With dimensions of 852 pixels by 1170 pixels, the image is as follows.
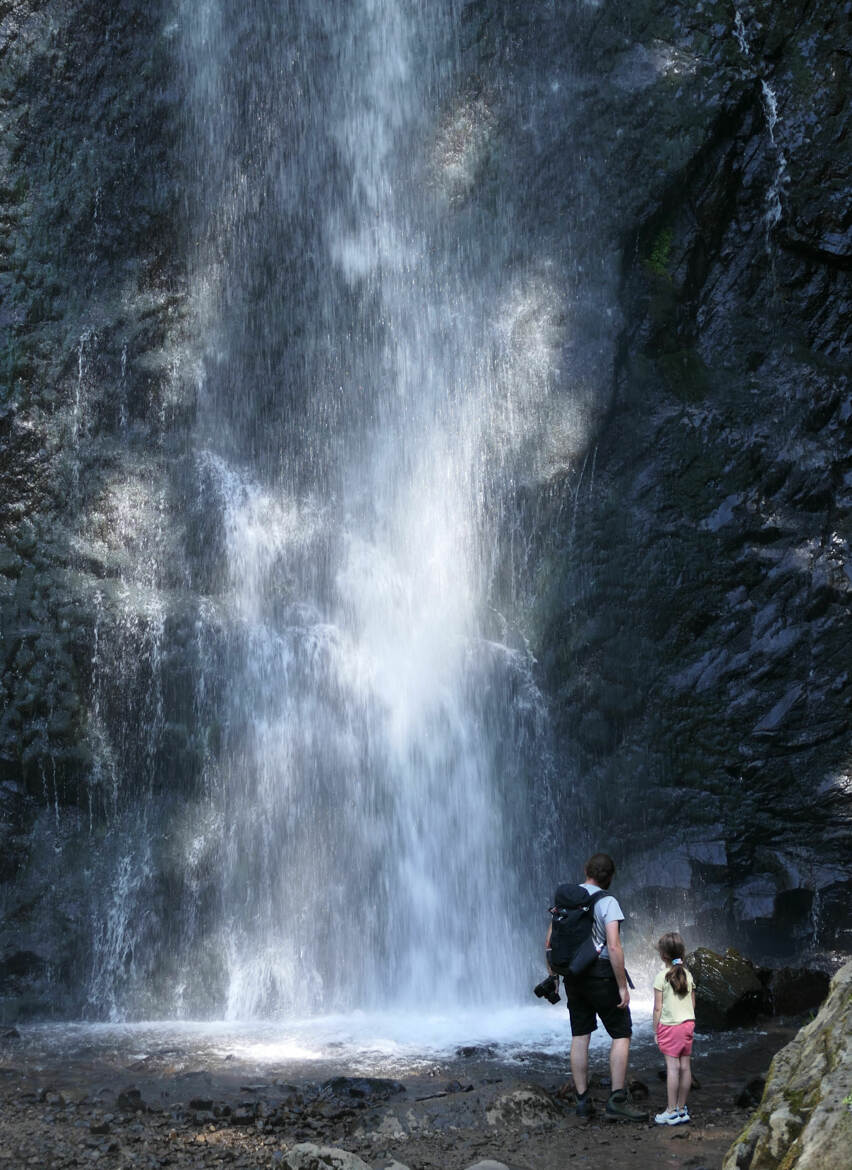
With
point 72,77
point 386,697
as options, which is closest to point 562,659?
point 386,697

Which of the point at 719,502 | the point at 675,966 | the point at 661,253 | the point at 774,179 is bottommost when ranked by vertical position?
the point at 675,966

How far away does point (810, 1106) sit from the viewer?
3516 millimetres

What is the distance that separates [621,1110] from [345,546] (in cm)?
782

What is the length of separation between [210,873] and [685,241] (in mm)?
9066

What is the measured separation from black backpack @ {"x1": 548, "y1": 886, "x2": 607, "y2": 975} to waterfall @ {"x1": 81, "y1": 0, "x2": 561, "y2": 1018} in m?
4.68

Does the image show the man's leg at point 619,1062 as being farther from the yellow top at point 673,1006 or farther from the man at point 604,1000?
the yellow top at point 673,1006

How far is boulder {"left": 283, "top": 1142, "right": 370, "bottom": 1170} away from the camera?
529 centimetres

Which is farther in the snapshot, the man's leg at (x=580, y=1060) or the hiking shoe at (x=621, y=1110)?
the man's leg at (x=580, y=1060)

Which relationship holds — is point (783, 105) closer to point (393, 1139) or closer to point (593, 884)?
point (593, 884)

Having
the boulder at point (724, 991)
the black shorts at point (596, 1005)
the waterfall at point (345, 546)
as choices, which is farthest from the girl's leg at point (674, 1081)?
the waterfall at point (345, 546)

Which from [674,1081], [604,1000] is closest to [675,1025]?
[674,1081]

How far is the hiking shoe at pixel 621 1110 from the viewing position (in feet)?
21.0

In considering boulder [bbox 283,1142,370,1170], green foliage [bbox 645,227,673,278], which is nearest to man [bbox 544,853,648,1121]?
boulder [bbox 283,1142,370,1170]

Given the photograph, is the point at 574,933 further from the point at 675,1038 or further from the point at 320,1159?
the point at 320,1159
